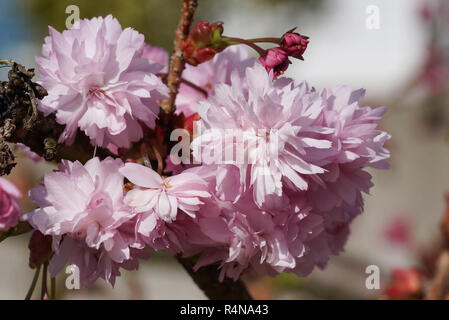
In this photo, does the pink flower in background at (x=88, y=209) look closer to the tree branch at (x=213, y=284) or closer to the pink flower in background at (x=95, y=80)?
the pink flower in background at (x=95, y=80)

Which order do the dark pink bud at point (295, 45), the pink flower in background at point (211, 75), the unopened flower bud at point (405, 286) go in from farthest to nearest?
the unopened flower bud at point (405, 286) < the pink flower in background at point (211, 75) < the dark pink bud at point (295, 45)

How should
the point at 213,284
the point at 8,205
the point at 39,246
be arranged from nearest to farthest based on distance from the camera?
the point at 8,205, the point at 39,246, the point at 213,284

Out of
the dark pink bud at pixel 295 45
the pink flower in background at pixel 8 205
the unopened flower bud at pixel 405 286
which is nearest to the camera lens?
the pink flower in background at pixel 8 205

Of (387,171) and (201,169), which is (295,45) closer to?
(201,169)

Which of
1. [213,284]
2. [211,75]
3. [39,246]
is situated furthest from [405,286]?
[39,246]

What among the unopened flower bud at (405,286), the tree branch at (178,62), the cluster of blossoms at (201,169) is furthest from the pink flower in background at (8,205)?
the unopened flower bud at (405,286)

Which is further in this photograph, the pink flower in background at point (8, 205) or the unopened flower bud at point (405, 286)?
the unopened flower bud at point (405, 286)
